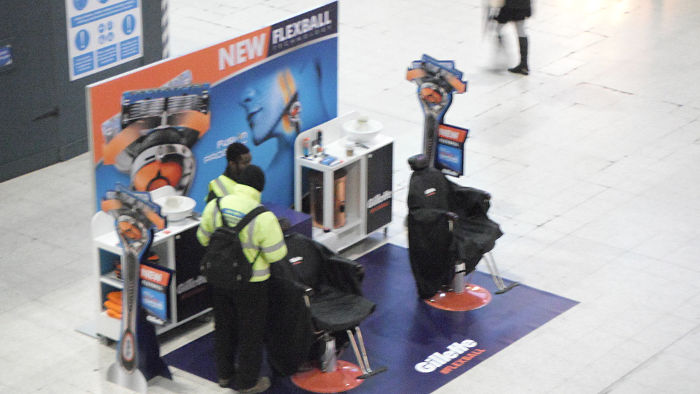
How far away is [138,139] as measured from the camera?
8555mm

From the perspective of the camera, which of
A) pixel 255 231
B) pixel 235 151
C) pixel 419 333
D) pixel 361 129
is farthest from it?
Result: pixel 361 129

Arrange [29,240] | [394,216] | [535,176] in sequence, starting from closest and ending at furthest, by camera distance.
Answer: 1. [29,240]
2. [394,216]
3. [535,176]

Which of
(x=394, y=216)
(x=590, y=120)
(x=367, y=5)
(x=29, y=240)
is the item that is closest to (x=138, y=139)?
(x=29, y=240)

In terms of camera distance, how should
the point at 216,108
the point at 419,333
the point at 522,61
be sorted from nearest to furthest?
1. the point at 419,333
2. the point at 216,108
3. the point at 522,61

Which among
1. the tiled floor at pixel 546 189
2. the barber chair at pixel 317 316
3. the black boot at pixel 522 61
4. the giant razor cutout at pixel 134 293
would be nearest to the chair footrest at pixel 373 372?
the barber chair at pixel 317 316

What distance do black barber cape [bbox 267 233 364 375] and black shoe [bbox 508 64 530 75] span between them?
6.54 meters

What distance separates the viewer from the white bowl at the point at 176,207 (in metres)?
8.51

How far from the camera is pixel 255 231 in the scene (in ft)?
24.6

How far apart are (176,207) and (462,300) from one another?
2.33 meters

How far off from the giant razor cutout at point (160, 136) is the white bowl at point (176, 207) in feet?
0.72

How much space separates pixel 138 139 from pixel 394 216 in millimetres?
2992

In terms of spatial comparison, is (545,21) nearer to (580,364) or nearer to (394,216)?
(394,216)

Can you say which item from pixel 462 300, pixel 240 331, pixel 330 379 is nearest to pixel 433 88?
pixel 462 300

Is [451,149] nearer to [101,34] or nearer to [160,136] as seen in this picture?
[160,136]
